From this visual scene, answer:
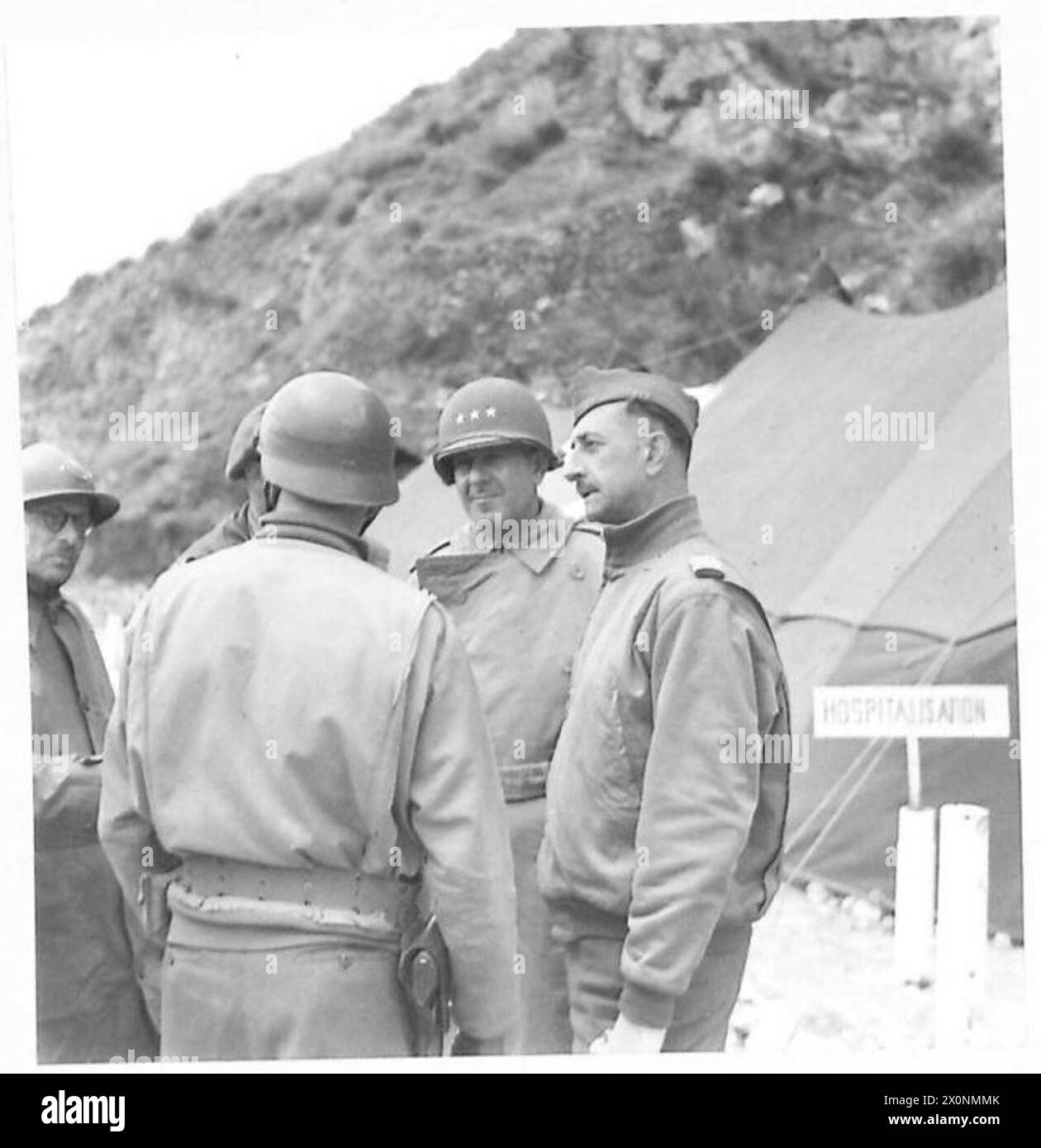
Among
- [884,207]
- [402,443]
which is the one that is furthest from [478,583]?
[884,207]

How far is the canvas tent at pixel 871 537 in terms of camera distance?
13.7 ft

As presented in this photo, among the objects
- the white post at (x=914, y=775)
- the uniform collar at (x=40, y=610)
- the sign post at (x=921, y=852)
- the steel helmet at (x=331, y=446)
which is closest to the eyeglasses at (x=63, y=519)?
the uniform collar at (x=40, y=610)

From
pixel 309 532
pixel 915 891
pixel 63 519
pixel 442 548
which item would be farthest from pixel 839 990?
pixel 63 519

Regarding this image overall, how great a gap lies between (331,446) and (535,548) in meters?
0.60

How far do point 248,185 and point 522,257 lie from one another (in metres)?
0.63

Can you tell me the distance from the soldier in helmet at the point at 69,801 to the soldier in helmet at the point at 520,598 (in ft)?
2.59

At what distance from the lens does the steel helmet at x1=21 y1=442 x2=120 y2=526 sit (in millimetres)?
4289

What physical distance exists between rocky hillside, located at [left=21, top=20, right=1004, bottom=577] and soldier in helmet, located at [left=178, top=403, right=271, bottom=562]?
0.04m

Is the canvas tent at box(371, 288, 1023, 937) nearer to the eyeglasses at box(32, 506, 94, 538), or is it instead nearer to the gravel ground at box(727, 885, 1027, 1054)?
the gravel ground at box(727, 885, 1027, 1054)

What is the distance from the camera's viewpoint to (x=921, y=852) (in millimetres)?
4195

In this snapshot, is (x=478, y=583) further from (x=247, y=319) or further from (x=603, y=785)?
(x=247, y=319)

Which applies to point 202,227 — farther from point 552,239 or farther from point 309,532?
point 309,532
